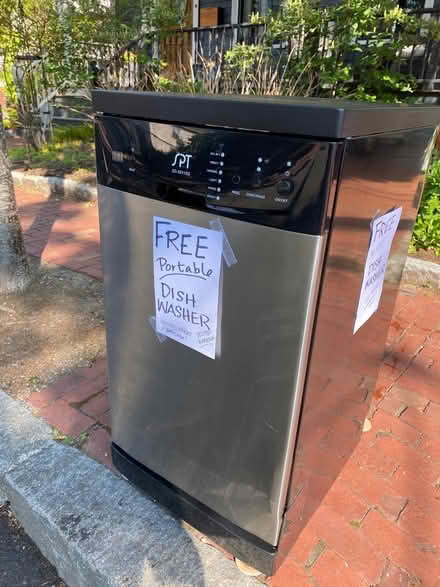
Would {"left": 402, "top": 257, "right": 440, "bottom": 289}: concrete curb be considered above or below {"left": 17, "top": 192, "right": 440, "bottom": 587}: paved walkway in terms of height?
above

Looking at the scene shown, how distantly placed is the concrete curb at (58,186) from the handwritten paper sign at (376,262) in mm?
4846

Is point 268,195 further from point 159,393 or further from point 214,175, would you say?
point 159,393

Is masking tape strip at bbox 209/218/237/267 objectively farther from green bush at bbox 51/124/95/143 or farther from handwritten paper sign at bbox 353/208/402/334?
green bush at bbox 51/124/95/143

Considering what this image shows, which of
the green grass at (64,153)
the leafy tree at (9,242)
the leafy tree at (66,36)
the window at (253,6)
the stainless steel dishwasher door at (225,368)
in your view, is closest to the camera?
the stainless steel dishwasher door at (225,368)

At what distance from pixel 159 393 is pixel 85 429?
2.50 ft

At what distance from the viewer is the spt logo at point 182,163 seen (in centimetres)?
110

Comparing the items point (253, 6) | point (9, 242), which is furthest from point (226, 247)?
point (253, 6)

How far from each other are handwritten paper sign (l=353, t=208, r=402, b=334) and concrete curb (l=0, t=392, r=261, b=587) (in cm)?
95

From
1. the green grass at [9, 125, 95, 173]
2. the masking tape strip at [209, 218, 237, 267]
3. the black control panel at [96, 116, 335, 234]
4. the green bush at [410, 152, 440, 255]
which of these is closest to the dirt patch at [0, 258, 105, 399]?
the black control panel at [96, 116, 335, 234]

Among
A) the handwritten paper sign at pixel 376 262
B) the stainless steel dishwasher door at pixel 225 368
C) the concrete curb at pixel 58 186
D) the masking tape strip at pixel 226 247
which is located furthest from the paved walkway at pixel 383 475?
the concrete curb at pixel 58 186

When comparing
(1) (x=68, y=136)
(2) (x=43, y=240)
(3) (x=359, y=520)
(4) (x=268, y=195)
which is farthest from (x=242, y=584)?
(1) (x=68, y=136)

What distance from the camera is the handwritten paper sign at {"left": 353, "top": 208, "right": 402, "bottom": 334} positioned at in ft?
4.16

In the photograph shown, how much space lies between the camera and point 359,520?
5.57 ft

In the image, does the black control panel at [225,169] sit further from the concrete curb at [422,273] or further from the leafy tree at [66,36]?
the leafy tree at [66,36]
